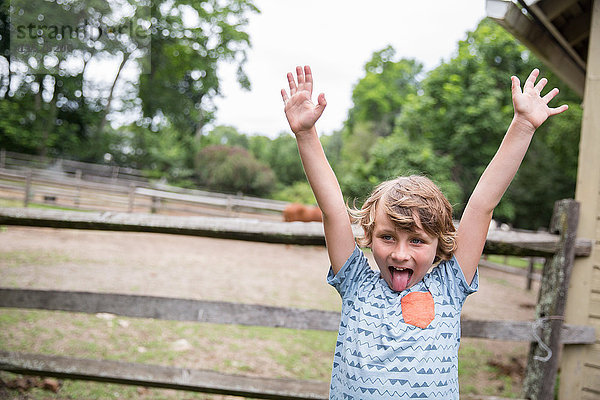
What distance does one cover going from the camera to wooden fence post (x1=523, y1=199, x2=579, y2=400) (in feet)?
7.77

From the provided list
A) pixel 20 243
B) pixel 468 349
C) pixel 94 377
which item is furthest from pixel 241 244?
pixel 94 377

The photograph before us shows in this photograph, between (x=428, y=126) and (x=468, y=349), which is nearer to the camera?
(x=468, y=349)

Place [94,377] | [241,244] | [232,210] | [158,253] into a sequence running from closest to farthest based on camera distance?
1. [94,377]
2. [158,253]
3. [241,244]
4. [232,210]

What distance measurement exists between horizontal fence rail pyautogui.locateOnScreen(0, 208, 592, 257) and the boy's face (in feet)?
2.82

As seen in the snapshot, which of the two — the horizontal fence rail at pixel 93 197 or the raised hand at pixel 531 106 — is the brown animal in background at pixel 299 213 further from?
Result: the raised hand at pixel 531 106

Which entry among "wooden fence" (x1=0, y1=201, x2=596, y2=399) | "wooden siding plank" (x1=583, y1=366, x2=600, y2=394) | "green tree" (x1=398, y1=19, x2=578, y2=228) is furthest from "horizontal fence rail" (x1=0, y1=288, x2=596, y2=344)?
"green tree" (x1=398, y1=19, x2=578, y2=228)

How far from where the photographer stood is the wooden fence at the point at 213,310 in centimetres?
221

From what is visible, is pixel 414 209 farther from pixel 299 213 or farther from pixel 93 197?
pixel 93 197

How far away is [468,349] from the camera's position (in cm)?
507

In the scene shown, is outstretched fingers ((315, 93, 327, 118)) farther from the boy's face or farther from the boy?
the boy's face

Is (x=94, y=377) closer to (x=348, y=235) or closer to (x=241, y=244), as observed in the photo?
(x=348, y=235)

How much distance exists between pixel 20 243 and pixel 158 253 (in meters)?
2.45

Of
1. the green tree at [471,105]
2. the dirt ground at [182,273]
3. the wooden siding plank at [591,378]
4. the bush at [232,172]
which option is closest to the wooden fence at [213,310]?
the wooden siding plank at [591,378]

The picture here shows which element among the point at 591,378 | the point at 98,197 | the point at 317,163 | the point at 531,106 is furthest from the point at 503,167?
the point at 98,197
